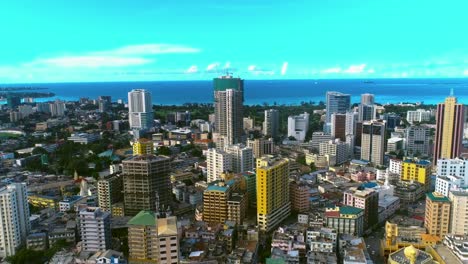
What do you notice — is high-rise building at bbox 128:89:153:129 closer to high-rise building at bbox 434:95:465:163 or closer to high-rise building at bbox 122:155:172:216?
high-rise building at bbox 122:155:172:216

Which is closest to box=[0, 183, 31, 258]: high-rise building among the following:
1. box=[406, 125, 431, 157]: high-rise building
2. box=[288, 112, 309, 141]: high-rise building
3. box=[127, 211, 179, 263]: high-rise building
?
box=[127, 211, 179, 263]: high-rise building

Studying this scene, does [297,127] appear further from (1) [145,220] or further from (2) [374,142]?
(1) [145,220]

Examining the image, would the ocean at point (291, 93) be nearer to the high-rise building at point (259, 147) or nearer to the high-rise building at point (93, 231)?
the high-rise building at point (259, 147)

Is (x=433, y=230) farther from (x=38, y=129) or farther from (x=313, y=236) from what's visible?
(x=38, y=129)

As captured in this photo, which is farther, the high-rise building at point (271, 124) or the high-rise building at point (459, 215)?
the high-rise building at point (271, 124)

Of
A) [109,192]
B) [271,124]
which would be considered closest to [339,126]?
[271,124]

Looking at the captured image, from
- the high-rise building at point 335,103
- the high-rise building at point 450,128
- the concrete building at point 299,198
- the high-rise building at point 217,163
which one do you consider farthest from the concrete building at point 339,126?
the concrete building at point 299,198
